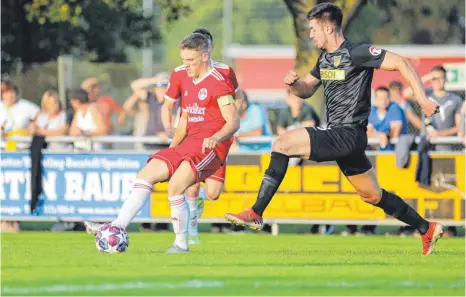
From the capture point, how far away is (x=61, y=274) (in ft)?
36.0

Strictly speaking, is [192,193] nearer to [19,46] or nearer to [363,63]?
[363,63]

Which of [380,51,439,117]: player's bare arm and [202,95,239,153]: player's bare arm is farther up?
[380,51,439,117]: player's bare arm

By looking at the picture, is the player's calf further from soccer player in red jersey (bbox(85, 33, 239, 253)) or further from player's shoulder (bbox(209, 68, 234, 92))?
player's shoulder (bbox(209, 68, 234, 92))

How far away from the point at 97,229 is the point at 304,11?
1232 cm

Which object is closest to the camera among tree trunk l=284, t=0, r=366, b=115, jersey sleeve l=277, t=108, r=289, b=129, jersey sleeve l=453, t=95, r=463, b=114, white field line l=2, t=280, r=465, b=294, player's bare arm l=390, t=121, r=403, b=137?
white field line l=2, t=280, r=465, b=294

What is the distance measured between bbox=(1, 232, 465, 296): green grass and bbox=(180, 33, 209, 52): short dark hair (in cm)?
197

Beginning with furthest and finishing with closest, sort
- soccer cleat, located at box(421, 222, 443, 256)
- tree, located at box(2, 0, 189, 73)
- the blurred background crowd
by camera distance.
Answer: tree, located at box(2, 0, 189, 73)
the blurred background crowd
soccer cleat, located at box(421, 222, 443, 256)

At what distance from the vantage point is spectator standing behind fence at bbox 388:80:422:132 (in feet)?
66.3

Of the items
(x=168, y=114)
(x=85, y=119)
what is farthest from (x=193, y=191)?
(x=85, y=119)

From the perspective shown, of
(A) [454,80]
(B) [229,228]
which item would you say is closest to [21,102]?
(B) [229,228]

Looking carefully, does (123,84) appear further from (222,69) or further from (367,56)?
(367,56)

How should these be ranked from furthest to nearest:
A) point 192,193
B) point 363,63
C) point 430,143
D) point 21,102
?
point 21,102
point 430,143
point 192,193
point 363,63

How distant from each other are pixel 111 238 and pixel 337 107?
243 centimetres

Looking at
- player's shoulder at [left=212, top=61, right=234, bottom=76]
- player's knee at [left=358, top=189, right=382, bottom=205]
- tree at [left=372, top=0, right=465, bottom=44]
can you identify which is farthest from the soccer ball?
tree at [left=372, top=0, right=465, bottom=44]
